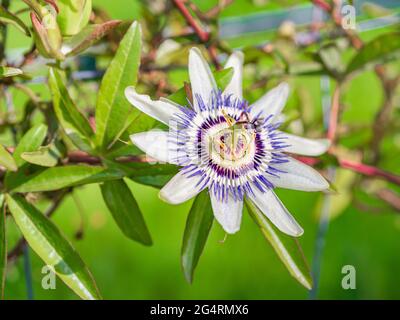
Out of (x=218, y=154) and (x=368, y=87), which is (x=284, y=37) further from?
(x=368, y=87)

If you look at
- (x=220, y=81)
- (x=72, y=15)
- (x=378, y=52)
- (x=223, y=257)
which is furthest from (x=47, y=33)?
(x=223, y=257)

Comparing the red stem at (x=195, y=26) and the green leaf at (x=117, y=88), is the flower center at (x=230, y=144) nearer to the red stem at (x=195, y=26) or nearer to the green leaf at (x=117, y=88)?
the green leaf at (x=117, y=88)

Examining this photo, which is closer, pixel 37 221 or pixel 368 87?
pixel 37 221

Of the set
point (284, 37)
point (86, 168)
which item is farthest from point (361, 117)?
point (86, 168)

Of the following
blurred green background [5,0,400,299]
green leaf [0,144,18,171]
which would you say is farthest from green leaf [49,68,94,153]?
blurred green background [5,0,400,299]

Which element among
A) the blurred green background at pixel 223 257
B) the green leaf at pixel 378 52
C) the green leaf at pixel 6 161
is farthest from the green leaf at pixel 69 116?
the blurred green background at pixel 223 257

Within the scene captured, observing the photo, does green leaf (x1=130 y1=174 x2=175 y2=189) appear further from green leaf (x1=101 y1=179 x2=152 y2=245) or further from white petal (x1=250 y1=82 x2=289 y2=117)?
white petal (x1=250 y1=82 x2=289 y2=117)
